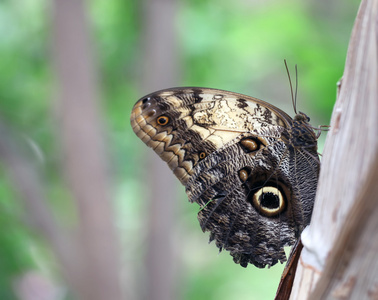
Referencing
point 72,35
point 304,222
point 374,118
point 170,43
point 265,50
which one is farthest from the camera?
point 265,50

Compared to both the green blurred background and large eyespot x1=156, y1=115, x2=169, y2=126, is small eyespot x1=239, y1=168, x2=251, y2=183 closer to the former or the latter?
large eyespot x1=156, y1=115, x2=169, y2=126

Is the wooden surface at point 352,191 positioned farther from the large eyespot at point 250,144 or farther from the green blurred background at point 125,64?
the green blurred background at point 125,64

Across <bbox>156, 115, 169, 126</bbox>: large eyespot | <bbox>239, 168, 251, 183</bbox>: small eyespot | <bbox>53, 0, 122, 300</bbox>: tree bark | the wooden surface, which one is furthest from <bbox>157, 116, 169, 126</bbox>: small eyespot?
<bbox>53, 0, 122, 300</bbox>: tree bark

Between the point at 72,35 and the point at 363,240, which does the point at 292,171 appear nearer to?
the point at 363,240

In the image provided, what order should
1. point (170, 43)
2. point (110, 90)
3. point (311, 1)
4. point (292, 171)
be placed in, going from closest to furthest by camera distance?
point (292, 171) < point (170, 43) < point (110, 90) < point (311, 1)

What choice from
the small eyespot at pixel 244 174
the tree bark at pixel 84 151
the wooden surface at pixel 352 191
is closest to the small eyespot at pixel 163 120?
the small eyespot at pixel 244 174

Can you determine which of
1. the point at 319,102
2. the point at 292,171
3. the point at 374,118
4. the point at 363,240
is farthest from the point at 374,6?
the point at 319,102
